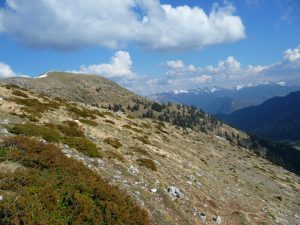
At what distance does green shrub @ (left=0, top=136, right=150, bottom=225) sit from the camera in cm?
1470

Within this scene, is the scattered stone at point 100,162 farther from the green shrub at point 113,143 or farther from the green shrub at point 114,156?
the green shrub at point 113,143

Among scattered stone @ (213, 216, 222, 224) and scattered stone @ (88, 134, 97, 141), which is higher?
scattered stone @ (88, 134, 97, 141)

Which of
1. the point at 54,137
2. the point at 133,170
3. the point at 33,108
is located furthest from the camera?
the point at 33,108

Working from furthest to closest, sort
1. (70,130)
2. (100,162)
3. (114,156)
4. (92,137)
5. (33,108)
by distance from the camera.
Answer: (33,108), (92,137), (70,130), (114,156), (100,162)

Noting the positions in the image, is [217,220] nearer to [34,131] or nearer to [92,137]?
[92,137]

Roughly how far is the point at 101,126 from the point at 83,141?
10.9 meters

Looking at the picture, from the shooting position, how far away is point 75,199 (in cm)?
1608

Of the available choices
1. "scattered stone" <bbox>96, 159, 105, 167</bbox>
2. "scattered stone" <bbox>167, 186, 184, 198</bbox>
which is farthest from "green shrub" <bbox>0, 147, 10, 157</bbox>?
"scattered stone" <bbox>167, 186, 184, 198</bbox>

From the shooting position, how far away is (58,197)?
1588 centimetres

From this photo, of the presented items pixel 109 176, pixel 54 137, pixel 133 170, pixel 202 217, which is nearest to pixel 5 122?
pixel 54 137

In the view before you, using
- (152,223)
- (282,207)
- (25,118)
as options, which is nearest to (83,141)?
(25,118)

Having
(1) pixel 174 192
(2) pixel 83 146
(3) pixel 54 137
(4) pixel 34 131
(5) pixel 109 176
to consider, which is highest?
(4) pixel 34 131

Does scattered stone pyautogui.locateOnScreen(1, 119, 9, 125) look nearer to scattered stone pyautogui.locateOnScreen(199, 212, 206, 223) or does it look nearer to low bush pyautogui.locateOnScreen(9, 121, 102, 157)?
low bush pyautogui.locateOnScreen(9, 121, 102, 157)

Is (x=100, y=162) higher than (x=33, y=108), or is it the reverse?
(x=33, y=108)
